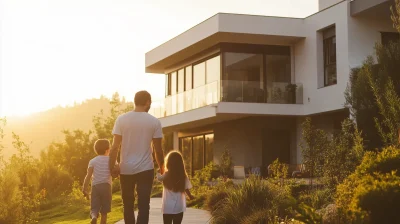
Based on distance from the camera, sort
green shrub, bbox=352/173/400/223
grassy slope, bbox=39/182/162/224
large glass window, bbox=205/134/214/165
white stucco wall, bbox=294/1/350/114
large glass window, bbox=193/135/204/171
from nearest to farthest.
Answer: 1. green shrub, bbox=352/173/400/223
2. grassy slope, bbox=39/182/162/224
3. white stucco wall, bbox=294/1/350/114
4. large glass window, bbox=205/134/214/165
5. large glass window, bbox=193/135/204/171

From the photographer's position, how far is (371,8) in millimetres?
24938

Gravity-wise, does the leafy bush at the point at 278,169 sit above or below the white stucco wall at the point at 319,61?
below

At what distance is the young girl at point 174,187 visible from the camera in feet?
32.9

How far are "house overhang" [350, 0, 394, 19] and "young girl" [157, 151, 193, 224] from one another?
16.2 meters

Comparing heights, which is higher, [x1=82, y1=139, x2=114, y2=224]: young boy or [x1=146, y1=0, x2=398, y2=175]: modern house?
[x1=146, y1=0, x2=398, y2=175]: modern house

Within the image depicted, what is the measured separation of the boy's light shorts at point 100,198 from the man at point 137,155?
2212mm

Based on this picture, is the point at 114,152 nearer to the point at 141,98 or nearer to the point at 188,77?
the point at 141,98

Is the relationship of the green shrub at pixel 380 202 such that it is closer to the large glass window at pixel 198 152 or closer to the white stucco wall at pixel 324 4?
the white stucco wall at pixel 324 4

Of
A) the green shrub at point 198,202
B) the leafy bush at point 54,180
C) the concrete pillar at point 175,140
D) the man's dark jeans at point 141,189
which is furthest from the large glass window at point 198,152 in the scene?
the man's dark jeans at point 141,189

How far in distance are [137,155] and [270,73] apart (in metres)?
21.8

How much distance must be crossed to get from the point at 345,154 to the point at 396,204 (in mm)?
8325

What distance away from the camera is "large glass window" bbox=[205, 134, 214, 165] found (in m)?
34.1

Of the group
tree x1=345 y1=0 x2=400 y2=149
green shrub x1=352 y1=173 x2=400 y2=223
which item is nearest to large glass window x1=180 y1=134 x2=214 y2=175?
tree x1=345 y1=0 x2=400 y2=149

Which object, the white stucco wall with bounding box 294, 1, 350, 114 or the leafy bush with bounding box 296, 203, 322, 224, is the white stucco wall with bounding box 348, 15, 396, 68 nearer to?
the white stucco wall with bounding box 294, 1, 350, 114
